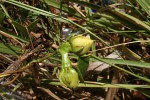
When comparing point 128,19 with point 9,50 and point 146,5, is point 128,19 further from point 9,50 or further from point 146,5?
point 9,50

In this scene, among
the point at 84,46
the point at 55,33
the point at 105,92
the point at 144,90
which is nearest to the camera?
the point at 84,46

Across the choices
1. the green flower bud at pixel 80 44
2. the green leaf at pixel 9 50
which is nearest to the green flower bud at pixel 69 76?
the green flower bud at pixel 80 44

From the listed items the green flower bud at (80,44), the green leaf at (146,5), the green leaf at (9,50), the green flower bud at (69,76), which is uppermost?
the green leaf at (146,5)

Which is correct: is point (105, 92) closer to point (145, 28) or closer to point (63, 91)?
point (63, 91)

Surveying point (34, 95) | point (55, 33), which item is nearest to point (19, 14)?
point (55, 33)

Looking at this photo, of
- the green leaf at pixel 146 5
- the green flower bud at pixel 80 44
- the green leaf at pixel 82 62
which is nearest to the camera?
the green flower bud at pixel 80 44

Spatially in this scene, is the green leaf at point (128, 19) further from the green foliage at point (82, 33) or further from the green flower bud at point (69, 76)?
the green flower bud at point (69, 76)

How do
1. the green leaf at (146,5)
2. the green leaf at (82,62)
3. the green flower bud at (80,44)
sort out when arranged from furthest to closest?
1. the green leaf at (146,5)
2. the green leaf at (82,62)
3. the green flower bud at (80,44)

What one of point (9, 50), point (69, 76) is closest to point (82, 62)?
point (69, 76)
